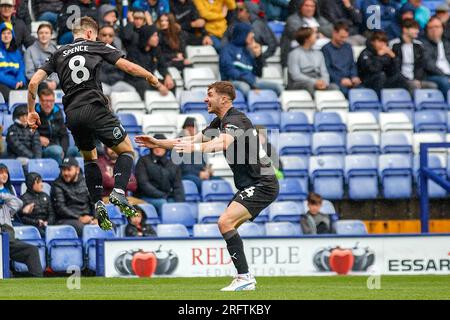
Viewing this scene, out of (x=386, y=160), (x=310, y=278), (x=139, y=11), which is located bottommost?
(x=310, y=278)

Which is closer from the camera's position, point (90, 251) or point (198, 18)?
point (90, 251)

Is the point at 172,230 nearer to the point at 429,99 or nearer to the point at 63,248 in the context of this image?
the point at 63,248

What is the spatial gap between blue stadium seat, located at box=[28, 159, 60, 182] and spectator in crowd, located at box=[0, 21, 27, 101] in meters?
1.57

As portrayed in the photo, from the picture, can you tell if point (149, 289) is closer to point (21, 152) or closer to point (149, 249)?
point (149, 249)

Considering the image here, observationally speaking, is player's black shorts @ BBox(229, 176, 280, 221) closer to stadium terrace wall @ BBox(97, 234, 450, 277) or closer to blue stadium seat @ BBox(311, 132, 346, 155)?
stadium terrace wall @ BBox(97, 234, 450, 277)

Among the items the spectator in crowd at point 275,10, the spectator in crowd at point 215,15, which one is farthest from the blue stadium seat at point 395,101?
the spectator in crowd at point 215,15

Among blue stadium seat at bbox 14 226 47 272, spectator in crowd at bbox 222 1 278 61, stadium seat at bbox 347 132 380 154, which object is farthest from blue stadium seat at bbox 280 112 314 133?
blue stadium seat at bbox 14 226 47 272

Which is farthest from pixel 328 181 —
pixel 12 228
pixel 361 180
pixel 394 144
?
pixel 12 228

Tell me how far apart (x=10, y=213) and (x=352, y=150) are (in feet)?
19.5

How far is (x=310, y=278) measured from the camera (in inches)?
694

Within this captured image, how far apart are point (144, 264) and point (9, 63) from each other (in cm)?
437

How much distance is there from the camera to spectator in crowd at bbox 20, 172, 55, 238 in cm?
1873

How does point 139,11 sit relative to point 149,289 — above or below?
above
